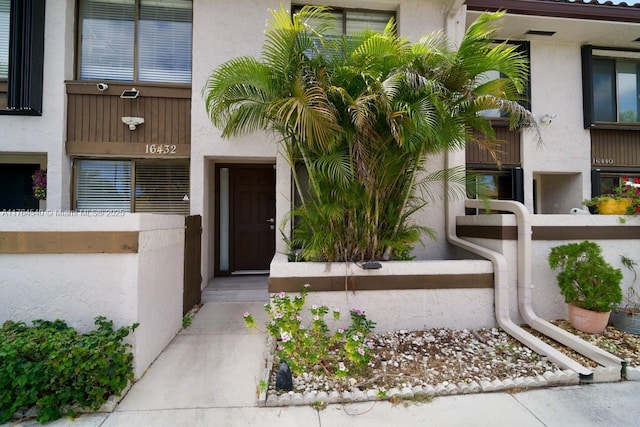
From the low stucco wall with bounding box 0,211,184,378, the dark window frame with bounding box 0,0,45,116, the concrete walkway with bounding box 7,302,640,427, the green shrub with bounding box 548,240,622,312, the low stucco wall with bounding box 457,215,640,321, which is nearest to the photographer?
the concrete walkway with bounding box 7,302,640,427

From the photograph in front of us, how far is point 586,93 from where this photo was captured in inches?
250

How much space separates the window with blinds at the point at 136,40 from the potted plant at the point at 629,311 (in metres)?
7.26

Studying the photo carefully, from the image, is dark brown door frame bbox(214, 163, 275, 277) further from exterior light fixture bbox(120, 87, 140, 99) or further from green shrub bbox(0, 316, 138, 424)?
green shrub bbox(0, 316, 138, 424)

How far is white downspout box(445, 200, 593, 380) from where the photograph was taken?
9.64 ft

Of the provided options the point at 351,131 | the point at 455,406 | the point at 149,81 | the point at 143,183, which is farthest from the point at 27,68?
the point at 455,406

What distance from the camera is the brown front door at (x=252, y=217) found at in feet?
20.6

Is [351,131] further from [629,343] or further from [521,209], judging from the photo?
[629,343]

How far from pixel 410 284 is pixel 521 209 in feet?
6.10

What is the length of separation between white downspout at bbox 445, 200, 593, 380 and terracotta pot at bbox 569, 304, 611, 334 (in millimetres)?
764

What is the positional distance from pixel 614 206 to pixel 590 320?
1929mm

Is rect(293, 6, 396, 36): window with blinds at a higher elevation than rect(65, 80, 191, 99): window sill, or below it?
higher

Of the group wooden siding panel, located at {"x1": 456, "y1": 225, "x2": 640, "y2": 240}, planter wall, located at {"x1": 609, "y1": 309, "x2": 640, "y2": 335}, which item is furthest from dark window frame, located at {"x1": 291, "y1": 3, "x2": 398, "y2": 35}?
planter wall, located at {"x1": 609, "y1": 309, "x2": 640, "y2": 335}

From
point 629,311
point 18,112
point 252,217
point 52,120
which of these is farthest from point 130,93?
point 629,311

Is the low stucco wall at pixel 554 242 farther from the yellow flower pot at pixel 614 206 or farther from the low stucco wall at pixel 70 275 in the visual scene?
the low stucco wall at pixel 70 275
